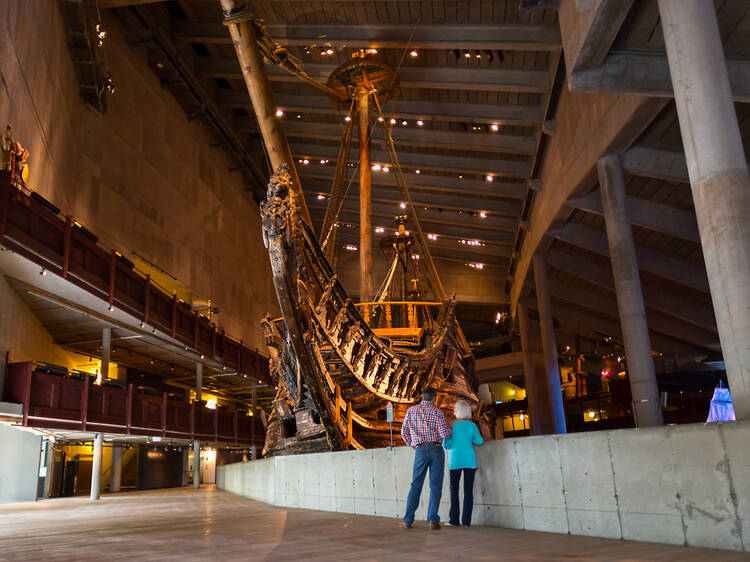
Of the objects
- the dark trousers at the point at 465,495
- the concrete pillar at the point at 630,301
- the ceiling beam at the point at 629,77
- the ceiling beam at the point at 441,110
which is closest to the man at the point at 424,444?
the dark trousers at the point at 465,495

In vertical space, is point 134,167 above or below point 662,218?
above

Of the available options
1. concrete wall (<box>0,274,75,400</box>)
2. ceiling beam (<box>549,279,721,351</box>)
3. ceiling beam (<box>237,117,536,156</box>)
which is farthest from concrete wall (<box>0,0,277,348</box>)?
ceiling beam (<box>549,279,721,351</box>)

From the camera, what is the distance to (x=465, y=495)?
5352mm

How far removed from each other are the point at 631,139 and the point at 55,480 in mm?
18071

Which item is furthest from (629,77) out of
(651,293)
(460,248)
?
(460,248)

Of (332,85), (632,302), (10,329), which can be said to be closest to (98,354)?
(10,329)

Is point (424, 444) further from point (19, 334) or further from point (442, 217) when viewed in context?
point (442, 217)

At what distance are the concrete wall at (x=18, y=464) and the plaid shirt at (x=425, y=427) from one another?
1130 cm

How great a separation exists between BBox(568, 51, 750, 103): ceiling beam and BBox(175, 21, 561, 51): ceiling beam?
18.7 feet

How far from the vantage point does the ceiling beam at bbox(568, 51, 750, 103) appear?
9.91 m

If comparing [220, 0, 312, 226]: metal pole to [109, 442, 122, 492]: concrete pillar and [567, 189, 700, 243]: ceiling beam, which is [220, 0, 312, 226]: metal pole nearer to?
[567, 189, 700, 243]: ceiling beam

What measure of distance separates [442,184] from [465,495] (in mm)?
20352

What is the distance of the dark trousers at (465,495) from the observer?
17.4 feet

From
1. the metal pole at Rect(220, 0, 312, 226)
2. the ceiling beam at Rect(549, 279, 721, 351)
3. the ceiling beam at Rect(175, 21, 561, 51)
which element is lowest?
the ceiling beam at Rect(549, 279, 721, 351)
